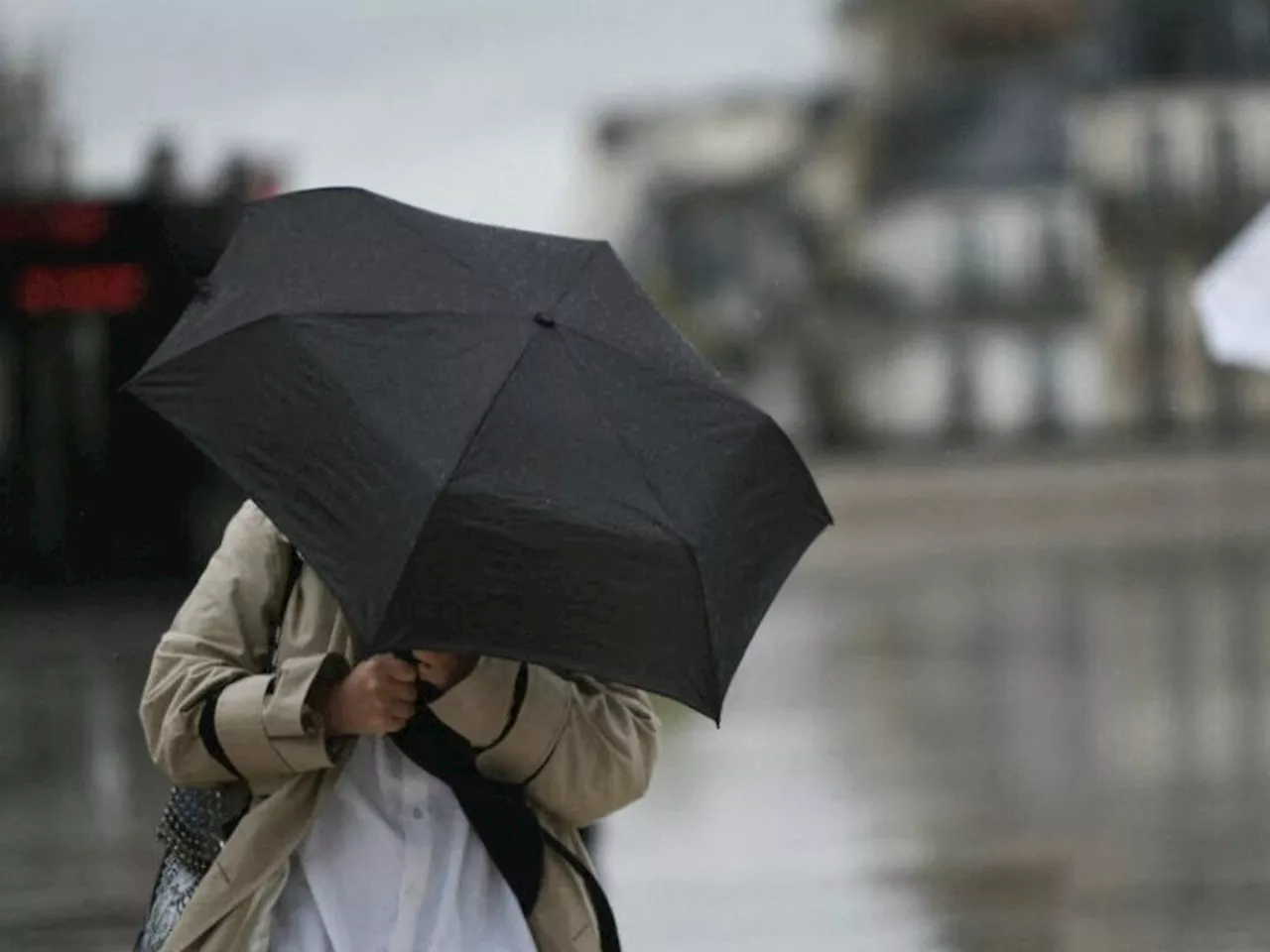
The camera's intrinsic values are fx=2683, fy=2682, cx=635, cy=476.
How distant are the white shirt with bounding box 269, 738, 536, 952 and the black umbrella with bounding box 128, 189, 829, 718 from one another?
0.34 metres

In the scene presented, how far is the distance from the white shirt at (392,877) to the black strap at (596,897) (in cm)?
9

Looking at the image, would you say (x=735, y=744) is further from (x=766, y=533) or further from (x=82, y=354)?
(x=82, y=354)

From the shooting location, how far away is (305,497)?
2.97 metres

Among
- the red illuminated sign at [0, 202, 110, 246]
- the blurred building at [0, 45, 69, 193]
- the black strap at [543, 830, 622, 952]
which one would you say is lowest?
the red illuminated sign at [0, 202, 110, 246]

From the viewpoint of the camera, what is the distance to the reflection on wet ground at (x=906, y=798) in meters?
8.10

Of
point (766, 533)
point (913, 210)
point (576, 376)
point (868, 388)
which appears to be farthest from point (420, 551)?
point (913, 210)

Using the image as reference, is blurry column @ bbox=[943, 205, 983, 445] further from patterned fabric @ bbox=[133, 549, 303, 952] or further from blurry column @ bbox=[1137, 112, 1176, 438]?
patterned fabric @ bbox=[133, 549, 303, 952]

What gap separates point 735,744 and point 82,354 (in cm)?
1207

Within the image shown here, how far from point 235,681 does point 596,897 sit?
0.52 meters

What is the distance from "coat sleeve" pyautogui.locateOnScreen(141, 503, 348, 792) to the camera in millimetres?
3074


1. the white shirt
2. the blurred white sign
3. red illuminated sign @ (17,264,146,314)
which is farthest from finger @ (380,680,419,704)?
red illuminated sign @ (17,264,146,314)

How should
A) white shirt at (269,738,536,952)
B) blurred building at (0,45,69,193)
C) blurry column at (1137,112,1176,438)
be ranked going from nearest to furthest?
white shirt at (269,738,536,952)
blurred building at (0,45,69,193)
blurry column at (1137,112,1176,438)

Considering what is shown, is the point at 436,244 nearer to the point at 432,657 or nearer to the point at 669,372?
the point at 669,372

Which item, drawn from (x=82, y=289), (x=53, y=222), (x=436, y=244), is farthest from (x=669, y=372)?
(x=53, y=222)
